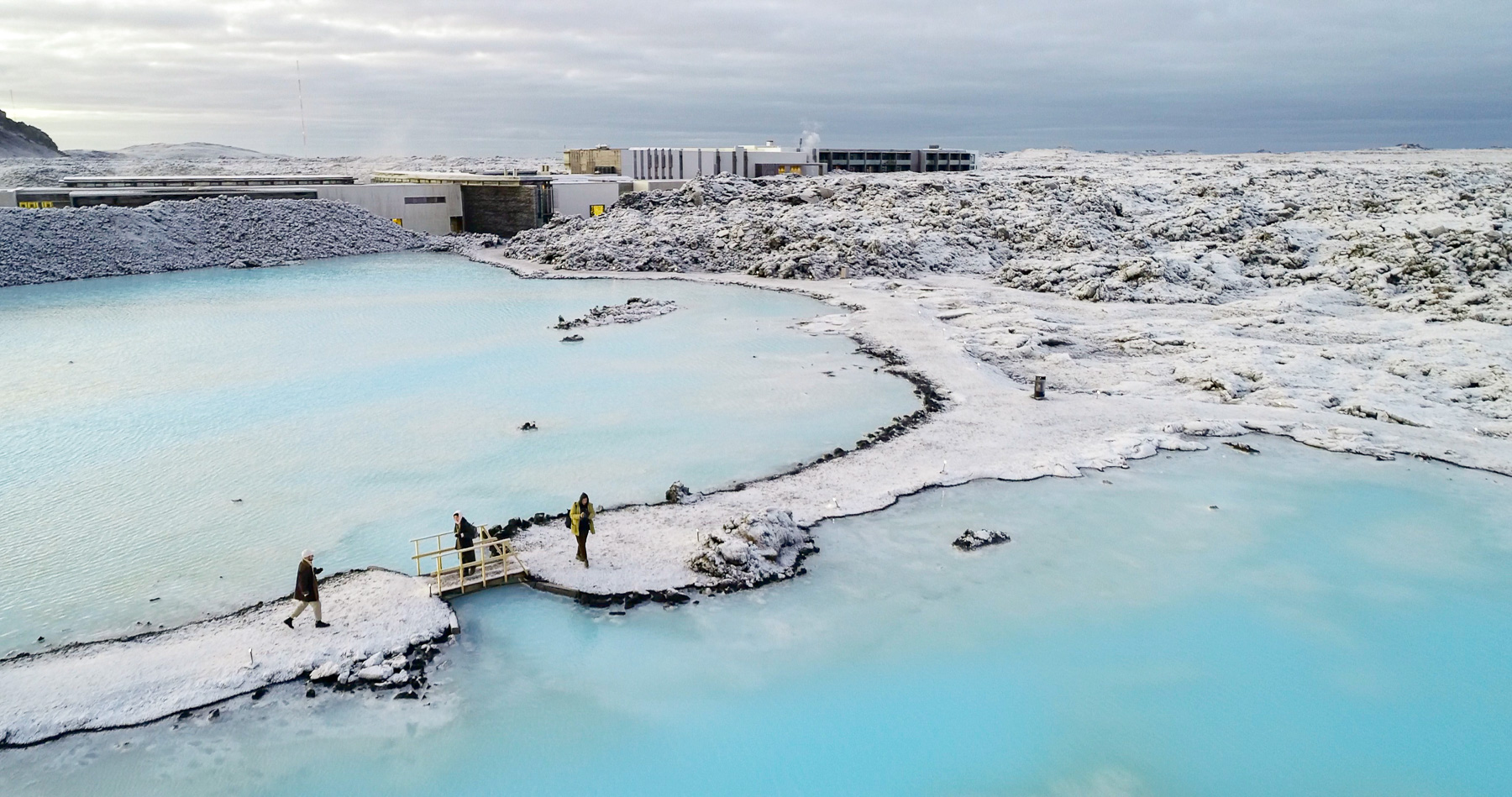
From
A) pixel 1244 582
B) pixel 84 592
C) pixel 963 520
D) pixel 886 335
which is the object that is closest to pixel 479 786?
pixel 84 592

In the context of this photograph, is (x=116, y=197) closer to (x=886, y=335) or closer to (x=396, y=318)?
(x=396, y=318)

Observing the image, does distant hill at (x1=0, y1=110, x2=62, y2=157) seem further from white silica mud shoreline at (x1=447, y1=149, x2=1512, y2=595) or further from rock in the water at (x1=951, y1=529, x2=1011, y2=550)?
rock in the water at (x1=951, y1=529, x2=1011, y2=550)

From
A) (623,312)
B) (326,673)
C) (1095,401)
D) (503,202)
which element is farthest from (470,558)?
(503,202)

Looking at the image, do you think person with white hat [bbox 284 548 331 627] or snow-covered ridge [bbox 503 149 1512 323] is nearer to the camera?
person with white hat [bbox 284 548 331 627]

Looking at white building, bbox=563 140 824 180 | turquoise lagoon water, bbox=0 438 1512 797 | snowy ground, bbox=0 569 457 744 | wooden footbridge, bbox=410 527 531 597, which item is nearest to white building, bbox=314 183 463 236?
white building, bbox=563 140 824 180

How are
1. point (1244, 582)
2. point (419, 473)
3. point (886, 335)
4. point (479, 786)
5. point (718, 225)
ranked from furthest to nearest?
1. point (718, 225)
2. point (886, 335)
3. point (419, 473)
4. point (1244, 582)
5. point (479, 786)

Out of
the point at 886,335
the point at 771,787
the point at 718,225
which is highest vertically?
the point at 718,225

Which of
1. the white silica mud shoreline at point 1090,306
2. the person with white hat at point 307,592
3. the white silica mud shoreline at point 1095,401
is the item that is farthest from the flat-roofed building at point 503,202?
the person with white hat at point 307,592
